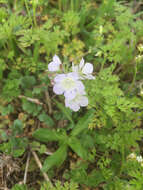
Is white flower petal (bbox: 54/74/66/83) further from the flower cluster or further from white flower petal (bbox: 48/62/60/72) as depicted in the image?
white flower petal (bbox: 48/62/60/72)

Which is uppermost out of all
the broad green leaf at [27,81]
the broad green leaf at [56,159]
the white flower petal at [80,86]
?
the white flower petal at [80,86]

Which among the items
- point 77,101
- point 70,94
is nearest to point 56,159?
point 77,101

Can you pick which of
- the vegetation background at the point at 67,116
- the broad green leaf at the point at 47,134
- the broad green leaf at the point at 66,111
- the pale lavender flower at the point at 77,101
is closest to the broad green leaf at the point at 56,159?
the vegetation background at the point at 67,116

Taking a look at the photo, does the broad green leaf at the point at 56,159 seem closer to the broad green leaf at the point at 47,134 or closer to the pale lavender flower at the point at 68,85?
the broad green leaf at the point at 47,134

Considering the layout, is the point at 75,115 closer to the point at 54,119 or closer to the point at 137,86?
the point at 54,119

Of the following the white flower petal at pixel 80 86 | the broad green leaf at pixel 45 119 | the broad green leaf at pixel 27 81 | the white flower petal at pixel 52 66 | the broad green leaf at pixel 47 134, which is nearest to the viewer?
the white flower petal at pixel 80 86

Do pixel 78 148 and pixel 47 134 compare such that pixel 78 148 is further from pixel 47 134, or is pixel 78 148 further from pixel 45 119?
pixel 45 119
